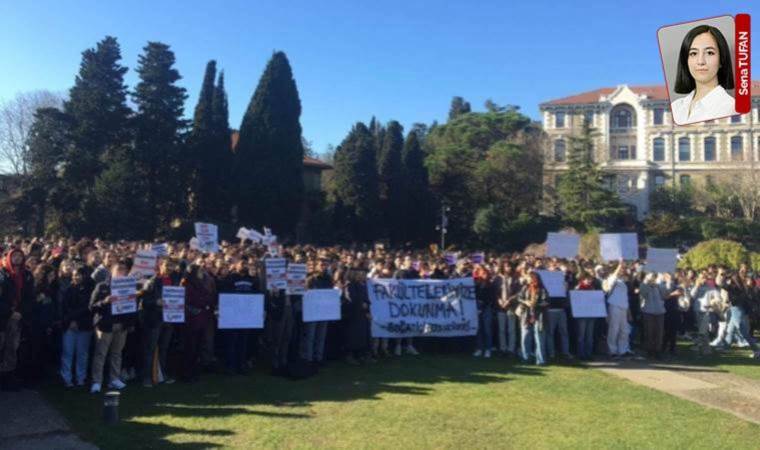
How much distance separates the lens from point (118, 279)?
340 inches

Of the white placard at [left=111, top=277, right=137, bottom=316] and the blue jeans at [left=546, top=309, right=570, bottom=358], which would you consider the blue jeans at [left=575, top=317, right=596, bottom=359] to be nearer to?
the blue jeans at [left=546, top=309, right=570, bottom=358]

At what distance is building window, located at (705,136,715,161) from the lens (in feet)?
244

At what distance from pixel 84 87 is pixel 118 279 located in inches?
1357

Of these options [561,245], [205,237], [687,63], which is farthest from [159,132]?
[687,63]

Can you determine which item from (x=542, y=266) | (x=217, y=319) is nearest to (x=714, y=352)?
(x=542, y=266)

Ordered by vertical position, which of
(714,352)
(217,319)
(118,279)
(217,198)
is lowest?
(714,352)

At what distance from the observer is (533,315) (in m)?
12.0

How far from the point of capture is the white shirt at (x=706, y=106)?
498 cm

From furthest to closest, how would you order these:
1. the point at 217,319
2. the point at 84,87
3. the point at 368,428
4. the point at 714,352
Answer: the point at 84,87
the point at 714,352
the point at 217,319
the point at 368,428

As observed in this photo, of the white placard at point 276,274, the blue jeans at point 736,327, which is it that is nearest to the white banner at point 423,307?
the white placard at point 276,274

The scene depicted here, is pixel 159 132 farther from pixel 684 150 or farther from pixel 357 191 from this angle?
pixel 684 150

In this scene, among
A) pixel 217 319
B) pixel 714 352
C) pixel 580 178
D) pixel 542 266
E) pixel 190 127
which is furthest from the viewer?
pixel 580 178

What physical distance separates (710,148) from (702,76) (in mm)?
79894

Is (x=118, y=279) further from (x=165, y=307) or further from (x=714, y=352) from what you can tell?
(x=714, y=352)
